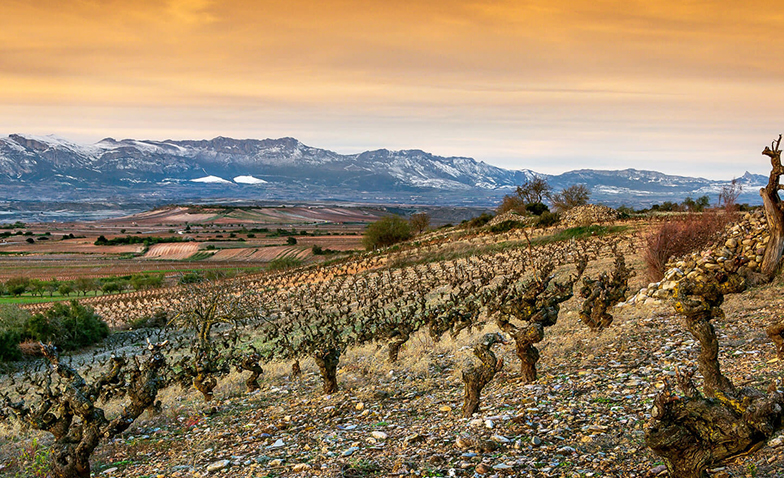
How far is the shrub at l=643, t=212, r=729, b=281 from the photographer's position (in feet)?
70.5

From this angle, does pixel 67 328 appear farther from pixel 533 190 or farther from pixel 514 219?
pixel 533 190

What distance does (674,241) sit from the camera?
22.2 m

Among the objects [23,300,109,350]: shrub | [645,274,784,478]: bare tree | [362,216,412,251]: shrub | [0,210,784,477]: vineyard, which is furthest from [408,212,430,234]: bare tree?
[645,274,784,478]: bare tree

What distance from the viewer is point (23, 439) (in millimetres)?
14547

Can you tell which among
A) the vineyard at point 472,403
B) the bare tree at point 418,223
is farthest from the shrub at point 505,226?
the vineyard at point 472,403

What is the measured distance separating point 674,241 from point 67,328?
37.4 meters

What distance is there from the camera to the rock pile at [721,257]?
17.7 meters

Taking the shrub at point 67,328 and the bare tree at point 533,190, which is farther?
the bare tree at point 533,190

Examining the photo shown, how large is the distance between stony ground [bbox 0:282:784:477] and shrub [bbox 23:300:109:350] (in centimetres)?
2521

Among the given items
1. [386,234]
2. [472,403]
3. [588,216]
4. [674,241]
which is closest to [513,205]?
[386,234]

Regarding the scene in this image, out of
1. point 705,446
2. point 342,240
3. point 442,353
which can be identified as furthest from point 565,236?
point 342,240

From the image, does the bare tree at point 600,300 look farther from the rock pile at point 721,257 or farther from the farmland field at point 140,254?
the farmland field at point 140,254

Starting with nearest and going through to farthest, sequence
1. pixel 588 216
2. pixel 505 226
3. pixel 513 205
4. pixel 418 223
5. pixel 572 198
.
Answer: pixel 588 216
pixel 505 226
pixel 513 205
pixel 572 198
pixel 418 223

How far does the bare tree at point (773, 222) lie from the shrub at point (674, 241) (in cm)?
367
